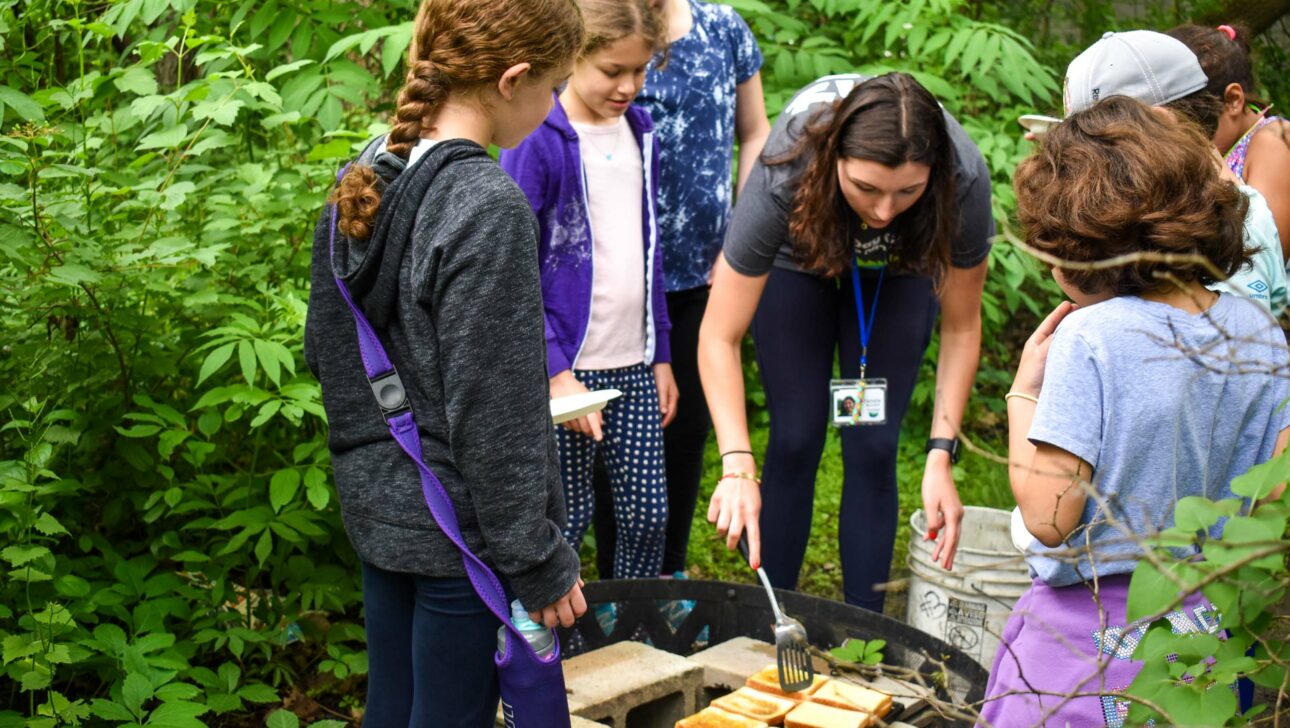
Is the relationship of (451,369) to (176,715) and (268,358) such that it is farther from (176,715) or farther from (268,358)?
(176,715)

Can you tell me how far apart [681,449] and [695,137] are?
88 cm

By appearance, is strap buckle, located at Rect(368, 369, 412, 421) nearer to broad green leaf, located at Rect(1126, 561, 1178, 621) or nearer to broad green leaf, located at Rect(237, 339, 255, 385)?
broad green leaf, located at Rect(237, 339, 255, 385)

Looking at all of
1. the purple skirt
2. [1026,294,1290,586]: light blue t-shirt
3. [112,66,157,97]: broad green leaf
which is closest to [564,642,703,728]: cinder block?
the purple skirt

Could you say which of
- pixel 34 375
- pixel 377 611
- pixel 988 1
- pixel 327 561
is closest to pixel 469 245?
pixel 377 611

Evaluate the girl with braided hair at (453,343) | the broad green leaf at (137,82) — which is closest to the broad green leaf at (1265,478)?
the girl with braided hair at (453,343)

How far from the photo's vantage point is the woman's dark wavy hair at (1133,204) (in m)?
1.60

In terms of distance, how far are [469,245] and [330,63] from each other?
1866 mm

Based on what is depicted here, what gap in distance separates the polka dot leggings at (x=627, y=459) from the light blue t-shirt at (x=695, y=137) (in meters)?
0.40

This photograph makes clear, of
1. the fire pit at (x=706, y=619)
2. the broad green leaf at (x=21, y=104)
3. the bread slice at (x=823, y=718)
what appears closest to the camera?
the bread slice at (x=823, y=718)

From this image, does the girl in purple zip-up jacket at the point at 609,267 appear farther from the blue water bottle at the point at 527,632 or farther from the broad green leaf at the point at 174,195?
the blue water bottle at the point at 527,632

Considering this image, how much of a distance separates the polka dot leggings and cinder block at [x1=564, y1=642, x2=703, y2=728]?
352mm

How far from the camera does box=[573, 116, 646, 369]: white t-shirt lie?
2.93m

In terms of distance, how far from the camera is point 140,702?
245cm

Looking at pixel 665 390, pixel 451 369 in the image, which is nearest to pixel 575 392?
pixel 665 390
